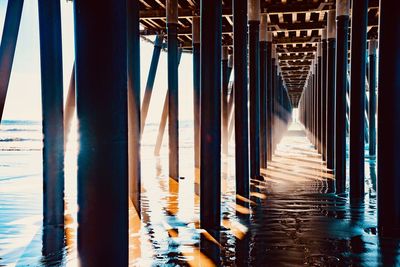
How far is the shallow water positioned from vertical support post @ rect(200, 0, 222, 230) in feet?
1.05

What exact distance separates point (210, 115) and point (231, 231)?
1485 millimetres

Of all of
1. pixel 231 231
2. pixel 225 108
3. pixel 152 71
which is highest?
pixel 152 71

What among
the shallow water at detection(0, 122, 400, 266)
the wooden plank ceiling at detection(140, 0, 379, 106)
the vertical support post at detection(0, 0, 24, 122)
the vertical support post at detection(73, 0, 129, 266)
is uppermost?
the wooden plank ceiling at detection(140, 0, 379, 106)

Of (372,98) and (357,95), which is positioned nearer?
(357,95)

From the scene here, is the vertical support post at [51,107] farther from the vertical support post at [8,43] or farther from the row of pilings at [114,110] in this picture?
the vertical support post at [8,43]

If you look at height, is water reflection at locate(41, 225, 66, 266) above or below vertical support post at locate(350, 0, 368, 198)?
below

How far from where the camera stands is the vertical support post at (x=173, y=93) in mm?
10633

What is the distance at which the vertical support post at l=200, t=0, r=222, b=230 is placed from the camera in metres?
5.66

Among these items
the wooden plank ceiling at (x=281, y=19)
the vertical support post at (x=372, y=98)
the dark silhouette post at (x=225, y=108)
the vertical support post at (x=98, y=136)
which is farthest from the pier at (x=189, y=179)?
the vertical support post at (x=372, y=98)
